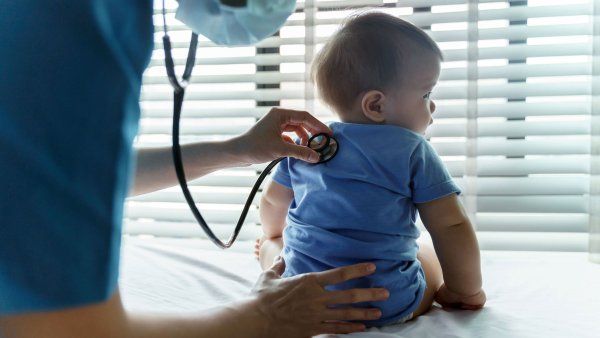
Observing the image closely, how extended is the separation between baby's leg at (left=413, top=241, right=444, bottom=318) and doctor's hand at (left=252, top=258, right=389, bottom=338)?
0.17 m

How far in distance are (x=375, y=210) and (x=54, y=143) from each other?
0.57 metres

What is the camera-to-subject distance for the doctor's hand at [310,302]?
78 centimetres

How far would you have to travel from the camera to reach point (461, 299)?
3.35 ft

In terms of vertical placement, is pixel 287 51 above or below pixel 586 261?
above

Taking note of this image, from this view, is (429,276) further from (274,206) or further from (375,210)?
(274,206)

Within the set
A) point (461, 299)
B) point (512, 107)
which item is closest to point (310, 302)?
point (461, 299)

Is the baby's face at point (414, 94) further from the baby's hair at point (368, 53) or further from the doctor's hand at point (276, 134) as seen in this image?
the doctor's hand at point (276, 134)

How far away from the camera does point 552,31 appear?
1562mm

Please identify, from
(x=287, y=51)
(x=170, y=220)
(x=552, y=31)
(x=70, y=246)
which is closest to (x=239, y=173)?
(x=170, y=220)

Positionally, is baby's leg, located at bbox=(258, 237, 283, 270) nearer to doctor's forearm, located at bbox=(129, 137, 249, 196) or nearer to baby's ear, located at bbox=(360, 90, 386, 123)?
doctor's forearm, located at bbox=(129, 137, 249, 196)

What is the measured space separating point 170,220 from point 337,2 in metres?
0.92

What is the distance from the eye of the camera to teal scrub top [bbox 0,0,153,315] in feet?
1.67

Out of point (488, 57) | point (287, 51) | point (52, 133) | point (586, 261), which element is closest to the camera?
point (52, 133)

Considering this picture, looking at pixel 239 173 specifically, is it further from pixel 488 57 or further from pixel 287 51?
pixel 488 57
